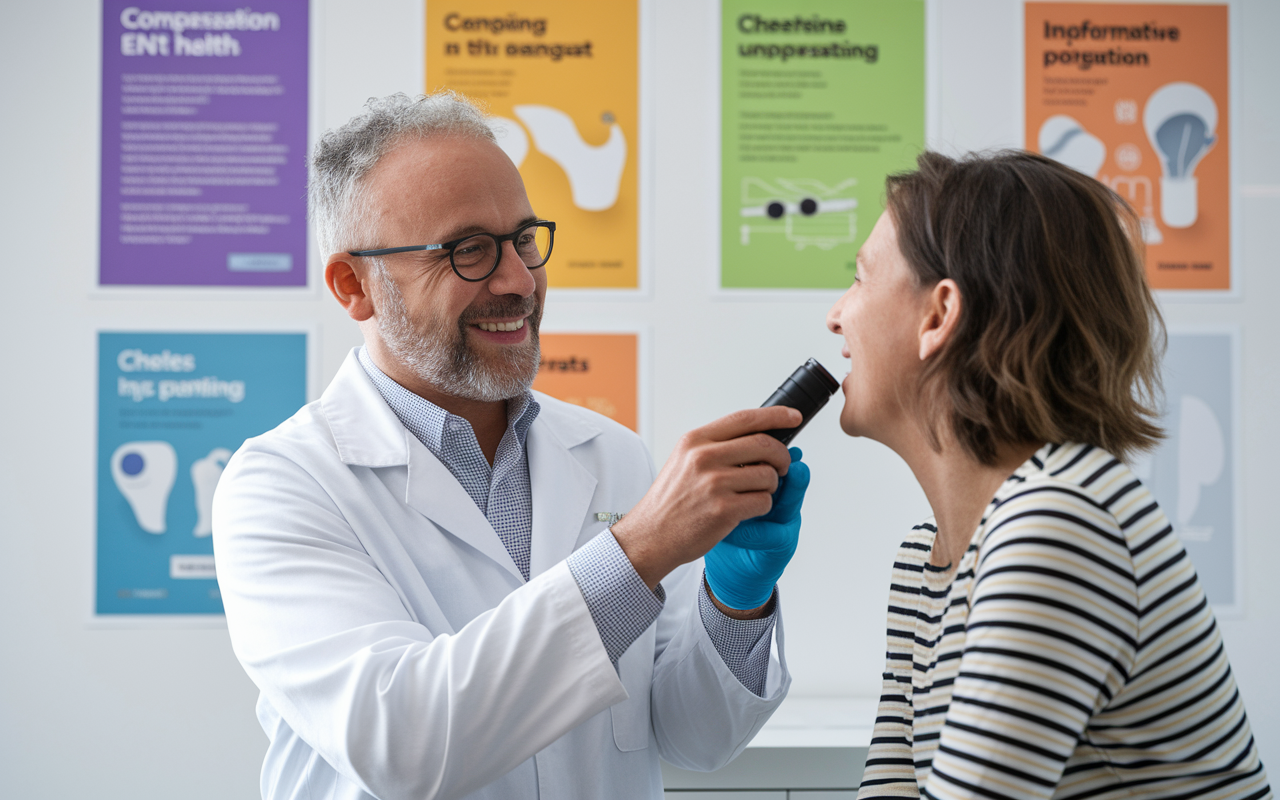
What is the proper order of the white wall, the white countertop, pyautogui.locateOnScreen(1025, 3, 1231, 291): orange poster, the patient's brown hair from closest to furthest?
the patient's brown hair → the white countertop → the white wall → pyautogui.locateOnScreen(1025, 3, 1231, 291): orange poster

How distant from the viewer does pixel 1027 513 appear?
0.74 metres

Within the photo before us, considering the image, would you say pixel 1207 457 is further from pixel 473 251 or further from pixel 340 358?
pixel 340 358

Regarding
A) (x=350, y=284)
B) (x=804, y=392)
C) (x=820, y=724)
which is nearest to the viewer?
(x=804, y=392)

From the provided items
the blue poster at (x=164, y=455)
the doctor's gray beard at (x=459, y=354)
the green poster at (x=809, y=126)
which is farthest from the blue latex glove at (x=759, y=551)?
the blue poster at (x=164, y=455)

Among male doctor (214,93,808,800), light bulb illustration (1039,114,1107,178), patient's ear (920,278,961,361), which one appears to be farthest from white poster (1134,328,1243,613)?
patient's ear (920,278,961,361)

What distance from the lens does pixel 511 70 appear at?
1987 millimetres

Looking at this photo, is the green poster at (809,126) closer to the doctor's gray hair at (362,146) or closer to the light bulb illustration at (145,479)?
the doctor's gray hair at (362,146)

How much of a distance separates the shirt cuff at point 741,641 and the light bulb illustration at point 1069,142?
1.46m

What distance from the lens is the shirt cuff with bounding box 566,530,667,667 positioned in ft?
2.93

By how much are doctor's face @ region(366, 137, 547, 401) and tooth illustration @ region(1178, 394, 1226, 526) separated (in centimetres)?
163

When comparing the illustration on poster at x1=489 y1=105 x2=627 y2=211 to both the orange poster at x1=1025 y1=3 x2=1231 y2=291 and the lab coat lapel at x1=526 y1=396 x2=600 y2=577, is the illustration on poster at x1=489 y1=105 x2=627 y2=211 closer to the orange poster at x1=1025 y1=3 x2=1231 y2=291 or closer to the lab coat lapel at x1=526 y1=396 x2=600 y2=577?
the lab coat lapel at x1=526 y1=396 x2=600 y2=577

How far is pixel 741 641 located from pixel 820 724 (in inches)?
31.9

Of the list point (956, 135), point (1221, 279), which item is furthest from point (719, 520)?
point (1221, 279)

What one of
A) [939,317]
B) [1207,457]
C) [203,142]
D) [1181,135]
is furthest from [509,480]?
[1181,135]
